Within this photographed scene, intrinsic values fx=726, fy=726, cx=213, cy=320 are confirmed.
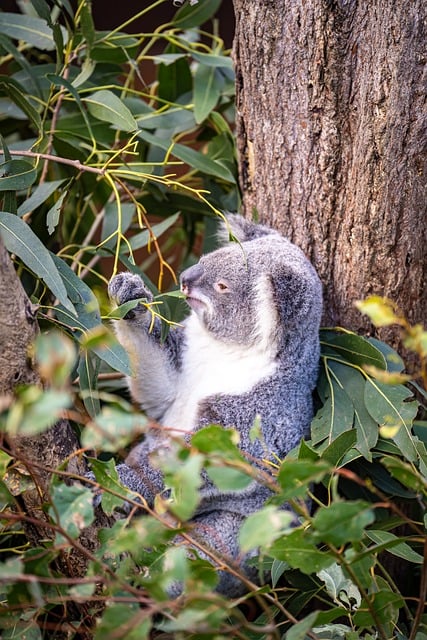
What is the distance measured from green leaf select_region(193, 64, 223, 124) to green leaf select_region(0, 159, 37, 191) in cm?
68

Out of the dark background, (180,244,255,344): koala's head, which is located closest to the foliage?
(180,244,255,344): koala's head

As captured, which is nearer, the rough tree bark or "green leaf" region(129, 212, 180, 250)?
the rough tree bark

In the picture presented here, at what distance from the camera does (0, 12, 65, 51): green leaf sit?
2188 millimetres

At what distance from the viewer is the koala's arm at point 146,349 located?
180cm

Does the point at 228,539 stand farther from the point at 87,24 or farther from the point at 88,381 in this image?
the point at 87,24

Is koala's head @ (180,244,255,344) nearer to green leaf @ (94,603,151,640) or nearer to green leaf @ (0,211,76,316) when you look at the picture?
green leaf @ (0,211,76,316)

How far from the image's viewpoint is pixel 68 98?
2094mm

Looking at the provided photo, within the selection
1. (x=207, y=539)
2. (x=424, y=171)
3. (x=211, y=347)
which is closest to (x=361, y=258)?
(x=424, y=171)

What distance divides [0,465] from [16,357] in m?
0.20

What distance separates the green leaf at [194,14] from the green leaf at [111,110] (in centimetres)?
43

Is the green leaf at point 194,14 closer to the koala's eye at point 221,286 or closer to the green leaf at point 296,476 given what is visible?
the koala's eye at point 221,286

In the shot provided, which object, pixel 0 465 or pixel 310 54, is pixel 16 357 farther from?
pixel 310 54

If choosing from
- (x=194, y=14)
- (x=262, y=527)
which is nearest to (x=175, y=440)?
(x=262, y=527)

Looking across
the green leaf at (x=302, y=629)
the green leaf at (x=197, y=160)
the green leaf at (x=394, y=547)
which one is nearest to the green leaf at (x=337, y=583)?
the green leaf at (x=394, y=547)
